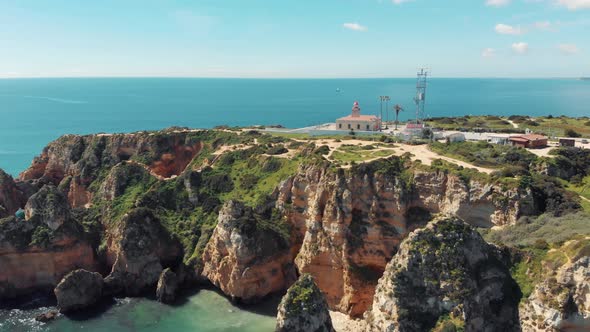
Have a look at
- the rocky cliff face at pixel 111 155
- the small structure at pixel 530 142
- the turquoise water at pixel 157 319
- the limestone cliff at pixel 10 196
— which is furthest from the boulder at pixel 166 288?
the small structure at pixel 530 142

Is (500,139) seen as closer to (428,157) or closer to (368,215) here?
(428,157)

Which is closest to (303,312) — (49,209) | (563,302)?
(563,302)

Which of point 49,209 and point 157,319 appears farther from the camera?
point 49,209

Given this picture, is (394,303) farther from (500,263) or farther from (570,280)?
(570,280)

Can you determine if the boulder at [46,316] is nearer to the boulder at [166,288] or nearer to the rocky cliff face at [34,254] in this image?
the rocky cliff face at [34,254]

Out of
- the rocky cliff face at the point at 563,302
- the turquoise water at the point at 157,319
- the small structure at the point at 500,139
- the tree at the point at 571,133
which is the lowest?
the turquoise water at the point at 157,319

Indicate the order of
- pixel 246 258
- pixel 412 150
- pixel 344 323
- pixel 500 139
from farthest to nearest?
pixel 500 139 → pixel 412 150 → pixel 246 258 → pixel 344 323

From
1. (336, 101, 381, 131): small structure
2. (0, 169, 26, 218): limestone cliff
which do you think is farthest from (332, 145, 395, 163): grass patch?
(0, 169, 26, 218): limestone cliff
